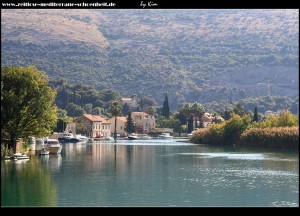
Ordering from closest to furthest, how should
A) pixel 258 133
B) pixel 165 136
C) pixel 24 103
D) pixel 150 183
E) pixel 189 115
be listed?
pixel 150 183 < pixel 24 103 < pixel 258 133 < pixel 165 136 < pixel 189 115

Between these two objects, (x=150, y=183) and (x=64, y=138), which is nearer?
(x=150, y=183)

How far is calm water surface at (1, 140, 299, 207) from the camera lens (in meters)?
31.0

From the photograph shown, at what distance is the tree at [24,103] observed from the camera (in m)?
52.6

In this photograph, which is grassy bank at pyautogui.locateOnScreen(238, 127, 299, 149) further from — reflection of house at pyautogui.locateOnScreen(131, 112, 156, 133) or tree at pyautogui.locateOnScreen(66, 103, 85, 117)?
tree at pyautogui.locateOnScreen(66, 103, 85, 117)

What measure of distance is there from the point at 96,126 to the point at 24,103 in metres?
100

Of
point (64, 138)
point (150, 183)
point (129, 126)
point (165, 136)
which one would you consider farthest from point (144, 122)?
point (150, 183)

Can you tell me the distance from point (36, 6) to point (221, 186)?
1643 cm

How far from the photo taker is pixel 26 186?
35.9m

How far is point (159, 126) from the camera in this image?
173m

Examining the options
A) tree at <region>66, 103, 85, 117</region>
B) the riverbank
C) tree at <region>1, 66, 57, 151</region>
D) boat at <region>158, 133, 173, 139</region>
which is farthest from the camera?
tree at <region>66, 103, 85, 117</region>

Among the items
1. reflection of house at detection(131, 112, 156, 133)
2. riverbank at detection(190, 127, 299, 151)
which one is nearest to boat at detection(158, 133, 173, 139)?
reflection of house at detection(131, 112, 156, 133)

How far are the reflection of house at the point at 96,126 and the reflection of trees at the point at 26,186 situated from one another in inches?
4126

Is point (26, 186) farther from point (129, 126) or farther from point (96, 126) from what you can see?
point (129, 126)

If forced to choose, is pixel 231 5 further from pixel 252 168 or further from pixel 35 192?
pixel 252 168
